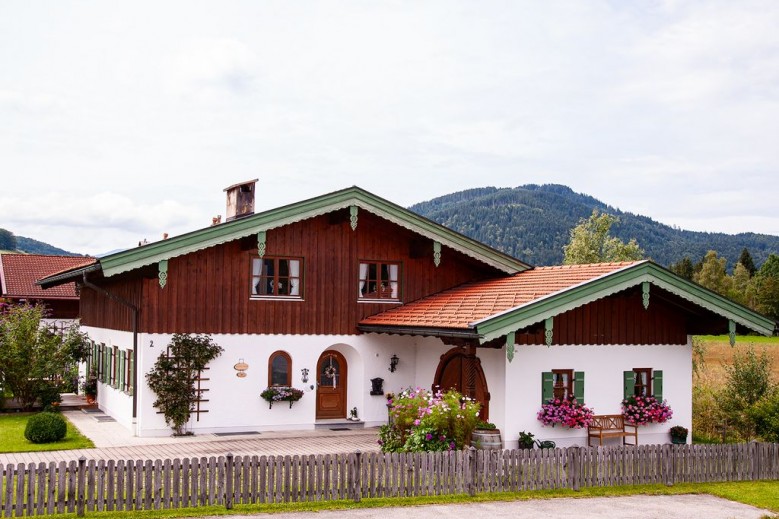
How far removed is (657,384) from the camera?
20.6m

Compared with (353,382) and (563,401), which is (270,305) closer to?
(353,382)

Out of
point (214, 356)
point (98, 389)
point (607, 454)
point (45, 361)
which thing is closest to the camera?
point (607, 454)

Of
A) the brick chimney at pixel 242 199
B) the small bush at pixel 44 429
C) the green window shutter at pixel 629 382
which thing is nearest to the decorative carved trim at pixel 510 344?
the green window shutter at pixel 629 382

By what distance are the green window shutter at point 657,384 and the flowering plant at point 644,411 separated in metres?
0.21

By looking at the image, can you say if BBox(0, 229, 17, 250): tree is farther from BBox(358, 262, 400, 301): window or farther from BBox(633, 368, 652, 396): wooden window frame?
BBox(633, 368, 652, 396): wooden window frame

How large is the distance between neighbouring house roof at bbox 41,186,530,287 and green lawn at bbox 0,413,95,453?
13.0ft

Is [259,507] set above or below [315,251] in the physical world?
below

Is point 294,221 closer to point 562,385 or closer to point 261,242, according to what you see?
point 261,242

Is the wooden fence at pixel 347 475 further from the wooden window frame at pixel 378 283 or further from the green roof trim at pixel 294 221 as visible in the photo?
the wooden window frame at pixel 378 283

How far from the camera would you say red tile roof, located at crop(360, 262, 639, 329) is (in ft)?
62.5

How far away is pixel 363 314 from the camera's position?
23.3 meters

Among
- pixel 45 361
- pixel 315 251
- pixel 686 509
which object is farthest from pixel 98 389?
pixel 686 509

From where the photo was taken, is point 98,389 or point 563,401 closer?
point 563,401

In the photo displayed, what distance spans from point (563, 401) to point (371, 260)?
6.94 m
